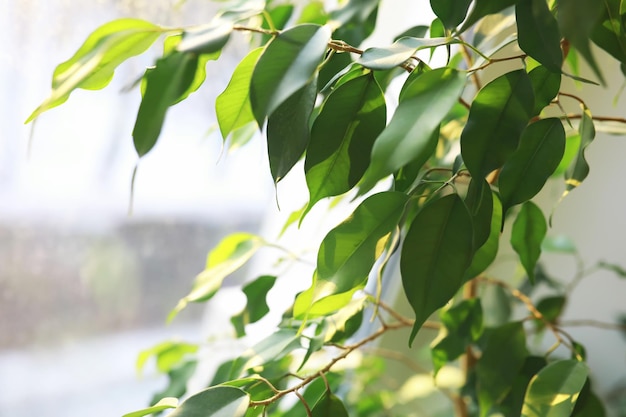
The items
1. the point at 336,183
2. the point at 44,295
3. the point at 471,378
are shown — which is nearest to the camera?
the point at 336,183

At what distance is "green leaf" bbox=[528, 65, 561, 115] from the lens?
0.50 metres

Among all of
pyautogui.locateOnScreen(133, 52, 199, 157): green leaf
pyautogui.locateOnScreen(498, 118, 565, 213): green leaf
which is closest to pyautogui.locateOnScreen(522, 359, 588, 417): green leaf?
pyautogui.locateOnScreen(498, 118, 565, 213): green leaf

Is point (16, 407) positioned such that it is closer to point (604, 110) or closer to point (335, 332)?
point (335, 332)

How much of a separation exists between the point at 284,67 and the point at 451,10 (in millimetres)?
141

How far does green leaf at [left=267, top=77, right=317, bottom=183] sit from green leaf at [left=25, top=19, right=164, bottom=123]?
0.10 metres

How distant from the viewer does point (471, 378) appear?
2.76 feet

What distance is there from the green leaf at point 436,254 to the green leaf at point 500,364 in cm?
27

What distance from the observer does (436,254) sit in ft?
1.45

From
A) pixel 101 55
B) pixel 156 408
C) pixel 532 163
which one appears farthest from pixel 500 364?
pixel 101 55

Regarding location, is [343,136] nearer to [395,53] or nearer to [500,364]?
[395,53]

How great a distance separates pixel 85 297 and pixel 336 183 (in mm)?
918

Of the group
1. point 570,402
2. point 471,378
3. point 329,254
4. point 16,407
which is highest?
point 329,254

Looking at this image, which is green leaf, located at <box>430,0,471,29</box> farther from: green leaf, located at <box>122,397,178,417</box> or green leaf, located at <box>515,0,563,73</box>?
green leaf, located at <box>122,397,178,417</box>

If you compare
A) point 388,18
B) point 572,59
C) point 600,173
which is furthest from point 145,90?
point 600,173
